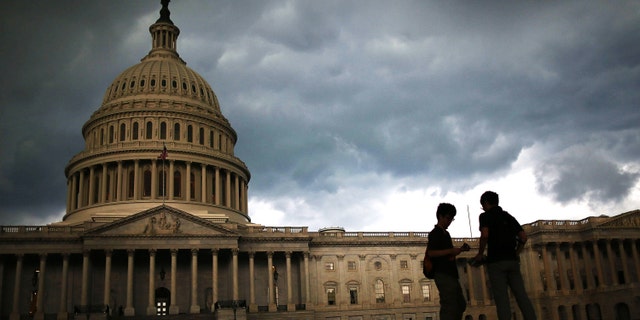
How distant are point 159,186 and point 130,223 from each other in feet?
58.4

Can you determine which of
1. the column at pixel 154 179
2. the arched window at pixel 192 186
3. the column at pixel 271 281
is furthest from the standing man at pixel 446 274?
the arched window at pixel 192 186

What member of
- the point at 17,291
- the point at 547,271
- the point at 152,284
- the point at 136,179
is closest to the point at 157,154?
the point at 136,179

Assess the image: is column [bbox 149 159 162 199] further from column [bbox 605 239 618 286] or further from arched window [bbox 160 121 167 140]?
column [bbox 605 239 618 286]

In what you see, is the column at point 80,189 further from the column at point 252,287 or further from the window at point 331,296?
the window at point 331,296

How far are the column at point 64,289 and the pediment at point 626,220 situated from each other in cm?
6877

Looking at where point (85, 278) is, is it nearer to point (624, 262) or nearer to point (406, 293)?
point (406, 293)

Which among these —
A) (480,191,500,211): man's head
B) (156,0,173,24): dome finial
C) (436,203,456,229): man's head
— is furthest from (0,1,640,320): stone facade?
(480,191,500,211): man's head

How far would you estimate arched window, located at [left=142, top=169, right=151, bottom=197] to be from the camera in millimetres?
89562

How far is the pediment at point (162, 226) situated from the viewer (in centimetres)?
7194

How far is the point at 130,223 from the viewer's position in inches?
2859

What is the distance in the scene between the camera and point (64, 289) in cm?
7112

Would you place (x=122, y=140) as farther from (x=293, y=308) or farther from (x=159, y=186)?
(x=293, y=308)

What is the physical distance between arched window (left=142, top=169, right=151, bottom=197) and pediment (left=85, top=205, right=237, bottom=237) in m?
16.4

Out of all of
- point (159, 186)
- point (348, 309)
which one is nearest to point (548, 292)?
point (348, 309)
